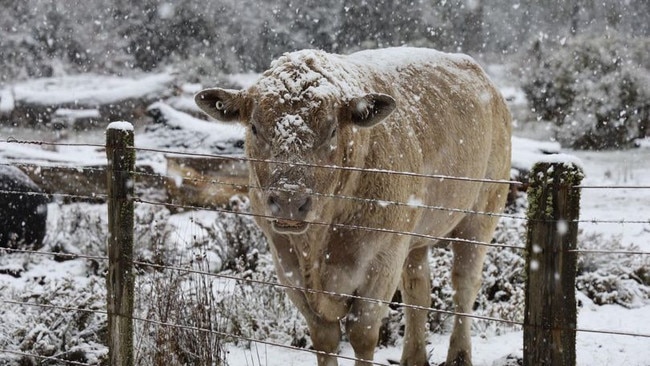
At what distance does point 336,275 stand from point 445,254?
3722mm

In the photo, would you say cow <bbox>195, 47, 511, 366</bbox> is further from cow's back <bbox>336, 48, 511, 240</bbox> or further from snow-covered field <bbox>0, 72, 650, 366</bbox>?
snow-covered field <bbox>0, 72, 650, 366</bbox>

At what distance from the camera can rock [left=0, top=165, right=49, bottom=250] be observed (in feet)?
27.5

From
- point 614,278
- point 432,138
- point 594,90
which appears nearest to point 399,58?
point 432,138

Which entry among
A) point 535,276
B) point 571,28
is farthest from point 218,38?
point 535,276

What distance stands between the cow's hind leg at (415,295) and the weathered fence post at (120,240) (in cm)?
239

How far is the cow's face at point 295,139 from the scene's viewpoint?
12.4ft

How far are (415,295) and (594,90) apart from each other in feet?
48.2

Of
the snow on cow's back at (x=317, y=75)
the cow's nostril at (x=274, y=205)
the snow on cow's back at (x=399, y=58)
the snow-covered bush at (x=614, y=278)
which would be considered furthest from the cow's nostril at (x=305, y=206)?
the snow-covered bush at (x=614, y=278)

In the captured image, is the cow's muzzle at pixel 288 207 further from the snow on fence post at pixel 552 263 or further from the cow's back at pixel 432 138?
the snow on fence post at pixel 552 263

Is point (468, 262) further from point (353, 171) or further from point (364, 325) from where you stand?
point (353, 171)

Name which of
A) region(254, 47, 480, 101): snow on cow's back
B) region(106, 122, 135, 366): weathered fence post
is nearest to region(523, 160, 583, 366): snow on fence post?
region(254, 47, 480, 101): snow on cow's back

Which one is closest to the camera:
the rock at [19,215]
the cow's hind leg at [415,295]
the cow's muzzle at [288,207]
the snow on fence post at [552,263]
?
the snow on fence post at [552,263]

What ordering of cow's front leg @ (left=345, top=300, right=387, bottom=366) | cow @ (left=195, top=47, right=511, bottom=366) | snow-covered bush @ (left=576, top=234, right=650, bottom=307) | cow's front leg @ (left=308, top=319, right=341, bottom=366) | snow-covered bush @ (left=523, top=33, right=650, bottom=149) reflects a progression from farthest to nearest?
1. snow-covered bush @ (left=523, top=33, right=650, bottom=149)
2. snow-covered bush @ (left=576, top=234, right=650, bottom=307)
3. cow's front leg @ (left=308, top=319, right=341, bottom=366)
4. cow's front leg @ (left=345, top=300, right=387, bottom=366)
5. cow @ (left=195, top=47, right=511, bottom=366)

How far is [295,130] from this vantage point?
399 cm
